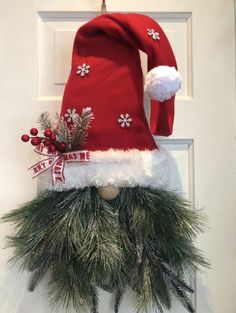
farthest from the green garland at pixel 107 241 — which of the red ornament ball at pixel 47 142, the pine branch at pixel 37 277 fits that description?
the red ornament ball at pixel 47 142

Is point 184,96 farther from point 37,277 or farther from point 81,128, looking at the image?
point 37,277

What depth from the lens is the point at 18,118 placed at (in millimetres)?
910

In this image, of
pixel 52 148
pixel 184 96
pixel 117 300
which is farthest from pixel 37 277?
pixel 184 96

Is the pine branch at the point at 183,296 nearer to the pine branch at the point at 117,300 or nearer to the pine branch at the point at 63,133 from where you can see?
the pine branch at the point at 117,300

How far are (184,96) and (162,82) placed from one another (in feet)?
0.77

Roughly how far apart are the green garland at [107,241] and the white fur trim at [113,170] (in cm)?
3

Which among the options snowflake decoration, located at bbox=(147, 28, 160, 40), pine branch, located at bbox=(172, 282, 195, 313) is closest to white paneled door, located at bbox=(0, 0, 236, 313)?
pine branch, located at bbox=(172, 282, 195, 313)

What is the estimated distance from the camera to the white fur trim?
0.74m

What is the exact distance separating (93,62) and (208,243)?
0.49 metres

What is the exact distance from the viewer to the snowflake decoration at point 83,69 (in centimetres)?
78

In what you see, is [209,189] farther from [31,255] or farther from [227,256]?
[31,255]

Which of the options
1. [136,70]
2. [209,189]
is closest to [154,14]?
[136,70]

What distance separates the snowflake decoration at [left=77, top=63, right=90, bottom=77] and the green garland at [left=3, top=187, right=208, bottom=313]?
0.23 metres

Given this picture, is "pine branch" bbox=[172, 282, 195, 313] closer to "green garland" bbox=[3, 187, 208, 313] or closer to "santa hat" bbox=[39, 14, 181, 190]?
"green garland" bbox=[3, 187, 208, 313]
